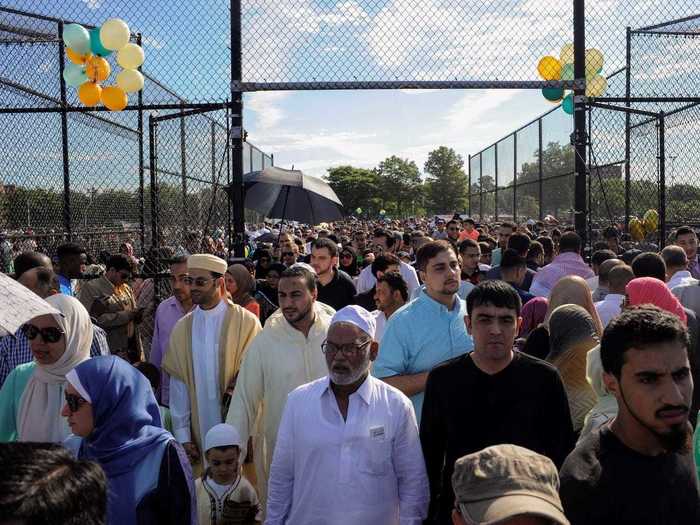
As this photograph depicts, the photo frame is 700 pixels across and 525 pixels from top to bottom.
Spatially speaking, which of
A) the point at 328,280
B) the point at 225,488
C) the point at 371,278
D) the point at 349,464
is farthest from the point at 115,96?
the point at 349,464

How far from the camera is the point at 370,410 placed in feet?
9.86

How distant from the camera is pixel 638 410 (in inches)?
82.9

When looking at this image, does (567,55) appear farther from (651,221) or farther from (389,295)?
(389,295)

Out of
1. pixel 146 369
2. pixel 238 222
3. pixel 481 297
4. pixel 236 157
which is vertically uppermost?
pixel 236 157

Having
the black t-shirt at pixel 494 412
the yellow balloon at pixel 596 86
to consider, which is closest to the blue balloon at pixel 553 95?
the yellow balloon at pixel 596 86

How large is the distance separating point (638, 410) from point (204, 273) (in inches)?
126

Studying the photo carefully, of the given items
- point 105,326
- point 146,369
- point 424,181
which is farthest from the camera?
point 424,181

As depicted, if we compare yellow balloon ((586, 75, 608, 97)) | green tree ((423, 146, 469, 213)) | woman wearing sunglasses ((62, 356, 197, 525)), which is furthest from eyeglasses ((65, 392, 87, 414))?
green tree ((423, 146, 469, 213))

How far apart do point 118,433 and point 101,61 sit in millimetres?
6472

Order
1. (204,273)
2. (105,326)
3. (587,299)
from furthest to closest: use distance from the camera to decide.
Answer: (105,326) < (204,273) < (587,299)

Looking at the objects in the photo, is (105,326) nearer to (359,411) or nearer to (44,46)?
(359,411)

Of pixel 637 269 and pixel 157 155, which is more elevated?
pixel 157 155

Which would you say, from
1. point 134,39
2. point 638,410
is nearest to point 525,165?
point 134,39

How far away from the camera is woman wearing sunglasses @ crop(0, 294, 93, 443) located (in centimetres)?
338
